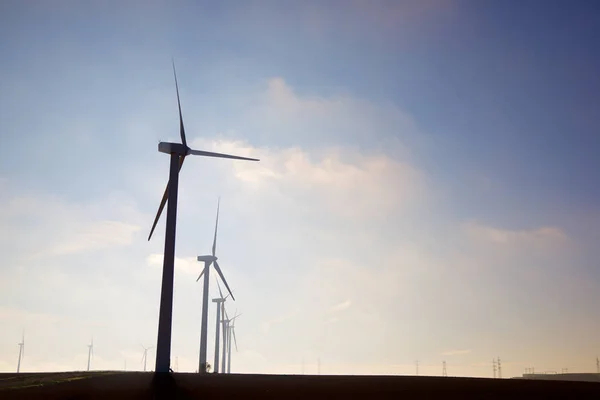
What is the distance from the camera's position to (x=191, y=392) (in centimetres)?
5306

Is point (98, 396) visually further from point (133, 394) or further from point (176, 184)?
point (176, 184)

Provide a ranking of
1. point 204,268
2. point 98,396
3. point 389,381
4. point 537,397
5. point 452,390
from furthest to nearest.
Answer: point 204,268
point 389,381
point 452,390
point 537,397
point 98,396

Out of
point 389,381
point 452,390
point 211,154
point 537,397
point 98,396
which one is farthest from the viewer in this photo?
point 211,154

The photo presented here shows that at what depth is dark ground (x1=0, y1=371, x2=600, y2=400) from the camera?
51.9 metres

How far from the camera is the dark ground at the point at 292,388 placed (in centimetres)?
5194

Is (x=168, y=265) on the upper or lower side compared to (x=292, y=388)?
upper

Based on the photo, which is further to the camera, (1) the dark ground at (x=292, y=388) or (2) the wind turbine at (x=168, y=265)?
(2) the wind turbine at (x=168, y=265)

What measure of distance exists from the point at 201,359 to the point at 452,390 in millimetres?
73834

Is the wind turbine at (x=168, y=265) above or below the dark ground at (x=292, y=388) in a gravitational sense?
above

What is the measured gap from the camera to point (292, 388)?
186 ft

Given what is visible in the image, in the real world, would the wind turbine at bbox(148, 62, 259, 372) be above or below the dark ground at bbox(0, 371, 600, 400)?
above

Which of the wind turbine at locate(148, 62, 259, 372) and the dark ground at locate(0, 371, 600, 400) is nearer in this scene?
the dark ground at locate(0, 371, 600, 400)

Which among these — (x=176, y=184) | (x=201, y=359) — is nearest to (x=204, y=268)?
(x=201, y=359)

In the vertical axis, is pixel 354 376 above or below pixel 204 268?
below
